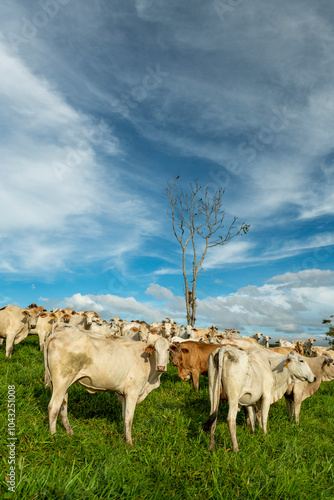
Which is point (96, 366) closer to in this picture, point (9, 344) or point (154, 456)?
point (154, 456)

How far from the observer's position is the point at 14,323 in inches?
546

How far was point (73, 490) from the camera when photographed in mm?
4398

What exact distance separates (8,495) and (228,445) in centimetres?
434

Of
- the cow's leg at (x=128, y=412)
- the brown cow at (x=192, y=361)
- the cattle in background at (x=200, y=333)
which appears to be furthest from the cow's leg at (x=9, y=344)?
the cattle in background at (x=200, y=333)

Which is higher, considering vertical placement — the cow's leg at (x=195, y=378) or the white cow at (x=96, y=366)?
the white cow at (x=96, y=366)

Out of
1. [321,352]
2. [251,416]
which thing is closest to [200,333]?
[321,352]

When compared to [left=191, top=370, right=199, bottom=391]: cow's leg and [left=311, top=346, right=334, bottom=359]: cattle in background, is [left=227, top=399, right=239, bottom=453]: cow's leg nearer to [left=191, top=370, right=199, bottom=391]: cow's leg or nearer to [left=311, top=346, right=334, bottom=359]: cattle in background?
[left=191, top=370, right=199, bottom=391]: cow's leg

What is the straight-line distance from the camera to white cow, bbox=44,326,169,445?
6379 millimetres

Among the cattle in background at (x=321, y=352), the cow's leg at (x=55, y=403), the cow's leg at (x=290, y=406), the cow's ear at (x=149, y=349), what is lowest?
the cow's leg at (x=290, y=406)

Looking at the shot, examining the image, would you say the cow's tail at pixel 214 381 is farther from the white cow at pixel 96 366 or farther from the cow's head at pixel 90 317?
the cow's head at pixel 90 317

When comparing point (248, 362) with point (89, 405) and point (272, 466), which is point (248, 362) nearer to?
point (272, 466)

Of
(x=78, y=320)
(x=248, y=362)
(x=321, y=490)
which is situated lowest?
(x=321, y=490)

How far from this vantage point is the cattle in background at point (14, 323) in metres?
13.6

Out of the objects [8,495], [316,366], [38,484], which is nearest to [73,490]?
[38,484]
